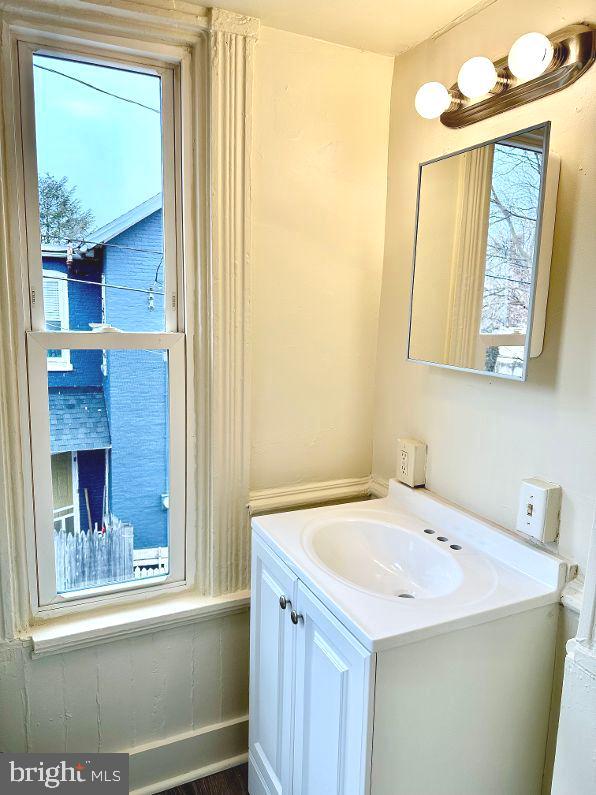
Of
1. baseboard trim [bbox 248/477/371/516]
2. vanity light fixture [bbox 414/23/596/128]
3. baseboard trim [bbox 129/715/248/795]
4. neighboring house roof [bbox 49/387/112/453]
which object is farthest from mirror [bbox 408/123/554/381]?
baseboard trim [bbox 129/715/248/795]

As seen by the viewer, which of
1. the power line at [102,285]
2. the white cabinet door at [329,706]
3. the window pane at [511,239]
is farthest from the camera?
the power line at [102,285]

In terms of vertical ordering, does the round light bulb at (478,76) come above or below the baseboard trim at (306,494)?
above

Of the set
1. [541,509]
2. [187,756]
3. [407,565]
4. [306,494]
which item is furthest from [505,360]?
[187,756]

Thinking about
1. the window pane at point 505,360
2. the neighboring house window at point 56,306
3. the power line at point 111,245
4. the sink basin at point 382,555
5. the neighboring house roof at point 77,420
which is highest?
the power line at point 111,245

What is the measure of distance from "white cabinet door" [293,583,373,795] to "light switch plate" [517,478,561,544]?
0.48 metres

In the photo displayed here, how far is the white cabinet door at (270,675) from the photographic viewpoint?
135cm

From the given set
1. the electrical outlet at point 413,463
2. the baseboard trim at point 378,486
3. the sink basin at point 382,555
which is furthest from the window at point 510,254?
the baseboard trim at point 378,486

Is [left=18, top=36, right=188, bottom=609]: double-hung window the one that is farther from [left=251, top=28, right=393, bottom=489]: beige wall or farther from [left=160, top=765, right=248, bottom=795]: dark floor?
[left=160, top=765, right=248, bottom=795]: dark floor

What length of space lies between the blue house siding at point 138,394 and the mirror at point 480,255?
2.42 ft

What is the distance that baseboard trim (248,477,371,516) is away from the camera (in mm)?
1723

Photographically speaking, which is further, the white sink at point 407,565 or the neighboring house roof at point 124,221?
the neighboring house roof at point 124,221

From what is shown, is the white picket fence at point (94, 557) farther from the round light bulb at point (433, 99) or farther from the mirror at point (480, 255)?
the round light bulb at point (433, 99)

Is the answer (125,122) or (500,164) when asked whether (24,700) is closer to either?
(125,122)

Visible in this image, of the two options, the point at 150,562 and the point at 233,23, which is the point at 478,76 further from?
the point at 150,562
